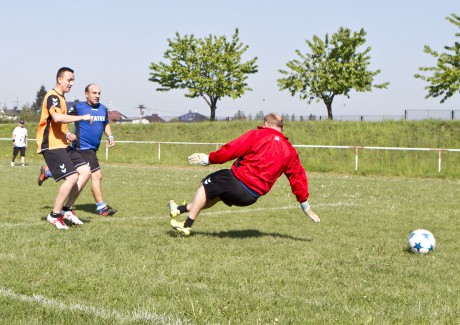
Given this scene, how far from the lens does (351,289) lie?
5.34 metres

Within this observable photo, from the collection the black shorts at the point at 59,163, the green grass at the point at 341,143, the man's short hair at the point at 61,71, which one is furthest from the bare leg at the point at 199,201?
the green grass at the point at 341,143

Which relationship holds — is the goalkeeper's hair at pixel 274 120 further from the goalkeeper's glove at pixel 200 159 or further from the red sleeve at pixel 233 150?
the goalkeeper's glove at pixel 200 159

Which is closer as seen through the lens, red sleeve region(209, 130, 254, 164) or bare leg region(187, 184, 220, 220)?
red sleeve region(209, 130, 254, 164)

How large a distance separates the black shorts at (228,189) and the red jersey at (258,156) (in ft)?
0.25

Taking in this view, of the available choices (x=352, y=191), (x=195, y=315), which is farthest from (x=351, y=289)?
(x=352, y=191)

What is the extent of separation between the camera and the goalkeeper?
295 inches

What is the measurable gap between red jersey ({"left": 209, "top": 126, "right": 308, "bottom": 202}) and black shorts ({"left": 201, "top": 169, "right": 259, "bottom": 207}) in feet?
0.25

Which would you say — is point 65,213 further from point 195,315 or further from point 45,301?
point 195,315

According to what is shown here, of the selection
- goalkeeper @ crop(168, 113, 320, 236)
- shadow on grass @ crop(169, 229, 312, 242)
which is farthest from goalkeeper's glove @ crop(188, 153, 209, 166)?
shadow on grass @ crop(169, 229, 312, 242)

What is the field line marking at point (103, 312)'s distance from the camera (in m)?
4.29

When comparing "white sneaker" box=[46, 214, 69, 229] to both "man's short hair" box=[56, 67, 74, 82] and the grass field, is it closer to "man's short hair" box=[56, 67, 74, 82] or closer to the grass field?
the grass field

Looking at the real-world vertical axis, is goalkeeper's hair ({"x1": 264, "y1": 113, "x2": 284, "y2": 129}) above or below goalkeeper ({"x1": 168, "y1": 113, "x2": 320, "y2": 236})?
above

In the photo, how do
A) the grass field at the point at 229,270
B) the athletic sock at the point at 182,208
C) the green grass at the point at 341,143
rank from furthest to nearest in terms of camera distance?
the green grass at the point at 341,143 < the athletic sock at the point at 182,208 < the grass field at the point at 229,270

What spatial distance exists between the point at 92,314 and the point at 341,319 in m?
1.76
